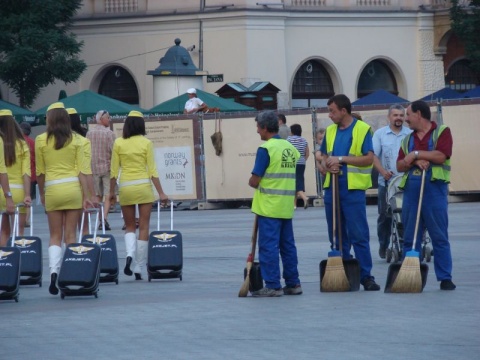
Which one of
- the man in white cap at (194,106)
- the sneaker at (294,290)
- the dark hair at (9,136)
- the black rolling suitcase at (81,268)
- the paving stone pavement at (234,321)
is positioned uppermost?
the man in white cap at (194,106)

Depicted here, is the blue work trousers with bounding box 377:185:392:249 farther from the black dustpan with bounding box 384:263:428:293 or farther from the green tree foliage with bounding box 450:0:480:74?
the green tree foliage with bounding box 450:0:480:74

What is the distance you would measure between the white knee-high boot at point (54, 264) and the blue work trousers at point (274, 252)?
2074mm

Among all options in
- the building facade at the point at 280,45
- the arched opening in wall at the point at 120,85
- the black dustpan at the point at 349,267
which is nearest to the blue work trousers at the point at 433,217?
the black dustpan at the point at 349,267

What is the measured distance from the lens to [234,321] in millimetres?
11758

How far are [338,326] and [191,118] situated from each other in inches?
786

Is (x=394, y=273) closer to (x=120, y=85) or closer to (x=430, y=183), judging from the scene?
(x=430, y=183)

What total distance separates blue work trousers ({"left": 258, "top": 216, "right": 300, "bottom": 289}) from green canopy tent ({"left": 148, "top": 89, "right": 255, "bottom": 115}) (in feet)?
64.0

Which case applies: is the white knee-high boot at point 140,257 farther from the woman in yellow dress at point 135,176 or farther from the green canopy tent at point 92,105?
the green canopy tent at point 92,105

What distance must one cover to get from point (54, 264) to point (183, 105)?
1961 centimetres

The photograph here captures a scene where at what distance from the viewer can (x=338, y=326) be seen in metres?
11.2

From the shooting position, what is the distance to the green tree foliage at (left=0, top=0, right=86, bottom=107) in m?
42.4

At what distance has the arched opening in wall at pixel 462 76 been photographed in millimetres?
51281

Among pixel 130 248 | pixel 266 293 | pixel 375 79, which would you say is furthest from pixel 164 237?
pixel 375 79

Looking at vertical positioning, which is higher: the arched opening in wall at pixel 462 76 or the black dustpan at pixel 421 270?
the arched opening in wall at pixel 462 76
